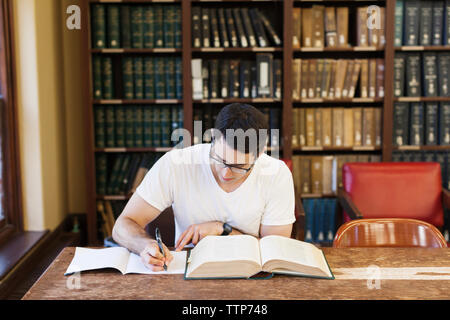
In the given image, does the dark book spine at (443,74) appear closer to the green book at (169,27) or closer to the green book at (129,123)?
the green book at (169,27)

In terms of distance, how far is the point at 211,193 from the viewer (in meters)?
1.69

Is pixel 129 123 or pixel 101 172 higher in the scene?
pixel 129 123

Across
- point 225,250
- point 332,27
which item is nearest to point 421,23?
point 332,27

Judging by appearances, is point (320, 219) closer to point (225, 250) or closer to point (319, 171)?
point (319, 171)

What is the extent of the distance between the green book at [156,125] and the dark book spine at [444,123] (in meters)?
1.84

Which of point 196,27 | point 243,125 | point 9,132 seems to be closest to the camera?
point 243,125

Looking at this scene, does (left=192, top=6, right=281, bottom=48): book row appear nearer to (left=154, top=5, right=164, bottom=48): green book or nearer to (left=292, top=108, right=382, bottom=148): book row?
(left=154, top=5, right=164, bottom=48): green book

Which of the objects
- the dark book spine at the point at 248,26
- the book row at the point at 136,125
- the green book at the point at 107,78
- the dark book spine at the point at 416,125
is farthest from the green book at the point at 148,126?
the dark book spine at the point at 416,125

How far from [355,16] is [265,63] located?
72 centimetres

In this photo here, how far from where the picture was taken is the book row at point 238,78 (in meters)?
3.10

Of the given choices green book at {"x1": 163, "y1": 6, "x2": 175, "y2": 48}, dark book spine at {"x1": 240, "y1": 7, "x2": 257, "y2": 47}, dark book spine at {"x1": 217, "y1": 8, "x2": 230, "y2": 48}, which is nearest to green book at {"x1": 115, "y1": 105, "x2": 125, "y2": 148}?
green book at {"x1": 163, "y1": 6, "x2": 175, "y2": 48}

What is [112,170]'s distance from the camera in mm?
3314

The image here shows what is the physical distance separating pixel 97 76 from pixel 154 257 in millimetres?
2086
